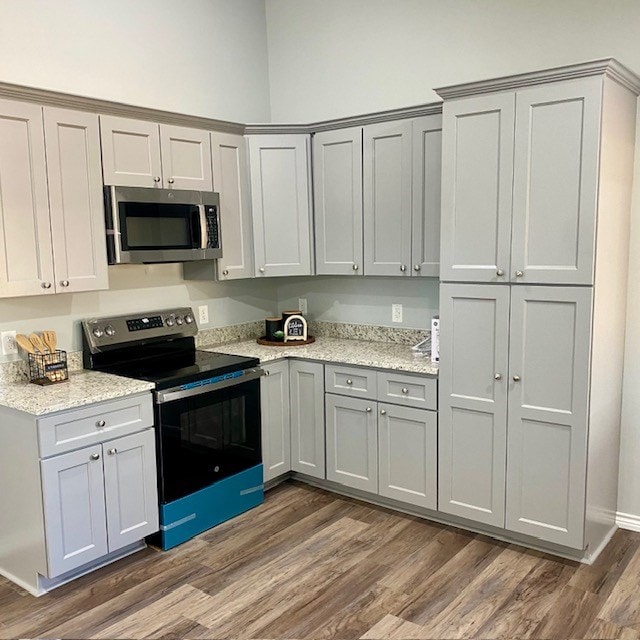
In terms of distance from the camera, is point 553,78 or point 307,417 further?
point 307,417

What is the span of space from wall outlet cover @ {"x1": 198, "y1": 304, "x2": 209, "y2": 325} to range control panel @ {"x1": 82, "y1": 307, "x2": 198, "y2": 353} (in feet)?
0.49

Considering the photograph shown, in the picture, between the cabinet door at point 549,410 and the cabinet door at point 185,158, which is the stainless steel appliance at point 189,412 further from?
the cabinet door at point 549,410

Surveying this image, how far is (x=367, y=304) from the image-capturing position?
410 centimetres

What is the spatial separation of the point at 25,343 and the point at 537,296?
2.44 metres

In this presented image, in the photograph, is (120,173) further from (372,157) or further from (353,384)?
(353,384)

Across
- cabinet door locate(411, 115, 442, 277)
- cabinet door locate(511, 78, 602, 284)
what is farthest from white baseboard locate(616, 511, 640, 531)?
cabinet door locate(411, 115, 442, 277)

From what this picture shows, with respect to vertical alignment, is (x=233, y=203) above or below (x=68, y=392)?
above

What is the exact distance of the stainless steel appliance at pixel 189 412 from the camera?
3150 mm

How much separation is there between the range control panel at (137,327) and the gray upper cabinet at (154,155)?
0.74 m

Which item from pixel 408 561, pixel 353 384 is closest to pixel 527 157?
pixel 353 384

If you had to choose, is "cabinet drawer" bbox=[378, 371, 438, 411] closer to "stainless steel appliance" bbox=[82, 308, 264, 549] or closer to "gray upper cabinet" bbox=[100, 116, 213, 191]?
"stainless steel appliance" bbox=[82, 308, 264, 549]

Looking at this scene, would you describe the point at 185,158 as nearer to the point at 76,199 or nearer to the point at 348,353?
the point at 76,199

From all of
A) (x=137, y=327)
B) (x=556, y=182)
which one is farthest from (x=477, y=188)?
(x=137, y=327)

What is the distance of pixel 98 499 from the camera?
2.87 metres
